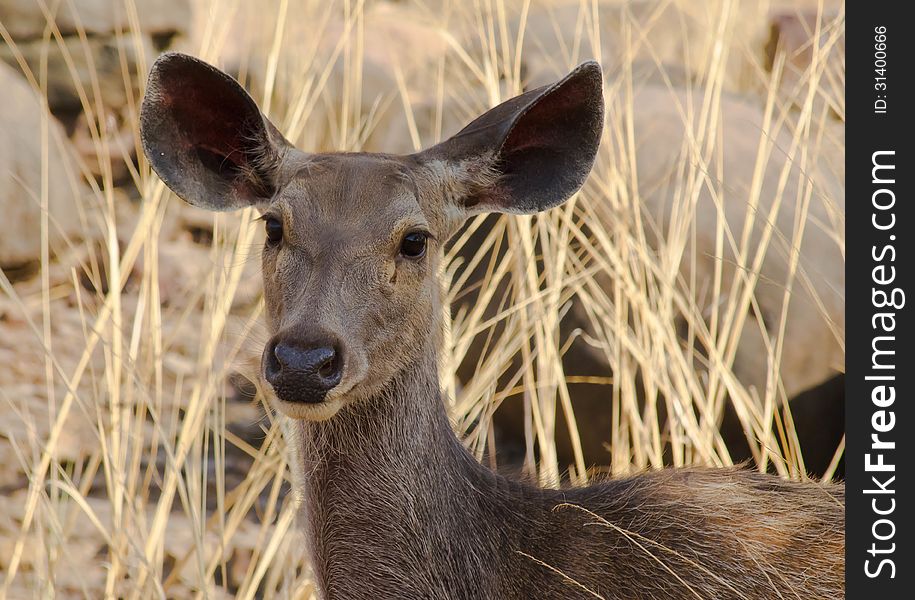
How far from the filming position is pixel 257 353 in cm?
396

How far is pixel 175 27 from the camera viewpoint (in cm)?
1004

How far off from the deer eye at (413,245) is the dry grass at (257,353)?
830mm

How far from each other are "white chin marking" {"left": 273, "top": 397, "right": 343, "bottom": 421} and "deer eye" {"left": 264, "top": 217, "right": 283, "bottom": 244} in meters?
0.57

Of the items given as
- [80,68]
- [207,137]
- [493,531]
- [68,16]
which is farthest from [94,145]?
[493,531]

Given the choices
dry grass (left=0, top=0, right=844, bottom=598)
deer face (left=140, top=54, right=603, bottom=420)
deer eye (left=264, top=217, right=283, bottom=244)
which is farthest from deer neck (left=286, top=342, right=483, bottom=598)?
dry grass (left=0, top=0, right=844, bottom=598)

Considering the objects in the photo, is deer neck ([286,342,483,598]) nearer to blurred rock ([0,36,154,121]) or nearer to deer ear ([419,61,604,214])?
deer ear ([419,61,604,214])

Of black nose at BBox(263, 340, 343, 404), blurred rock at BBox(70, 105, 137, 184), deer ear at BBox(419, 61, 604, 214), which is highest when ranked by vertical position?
blurred rock at BBox(70, 105, 137, 184)

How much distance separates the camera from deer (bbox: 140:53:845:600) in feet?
11.0

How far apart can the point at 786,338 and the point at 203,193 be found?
378cm

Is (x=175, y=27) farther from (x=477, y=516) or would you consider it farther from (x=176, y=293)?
(x=477, y=516)

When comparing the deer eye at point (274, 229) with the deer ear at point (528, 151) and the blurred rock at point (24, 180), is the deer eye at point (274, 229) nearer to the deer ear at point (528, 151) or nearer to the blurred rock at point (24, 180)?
the deer ear at point (528, 151)

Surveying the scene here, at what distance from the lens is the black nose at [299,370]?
3.04 meters

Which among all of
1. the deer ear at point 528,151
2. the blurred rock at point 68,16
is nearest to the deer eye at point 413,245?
the deer ear at point 528,151

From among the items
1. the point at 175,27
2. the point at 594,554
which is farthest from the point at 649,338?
the point at 175,27
